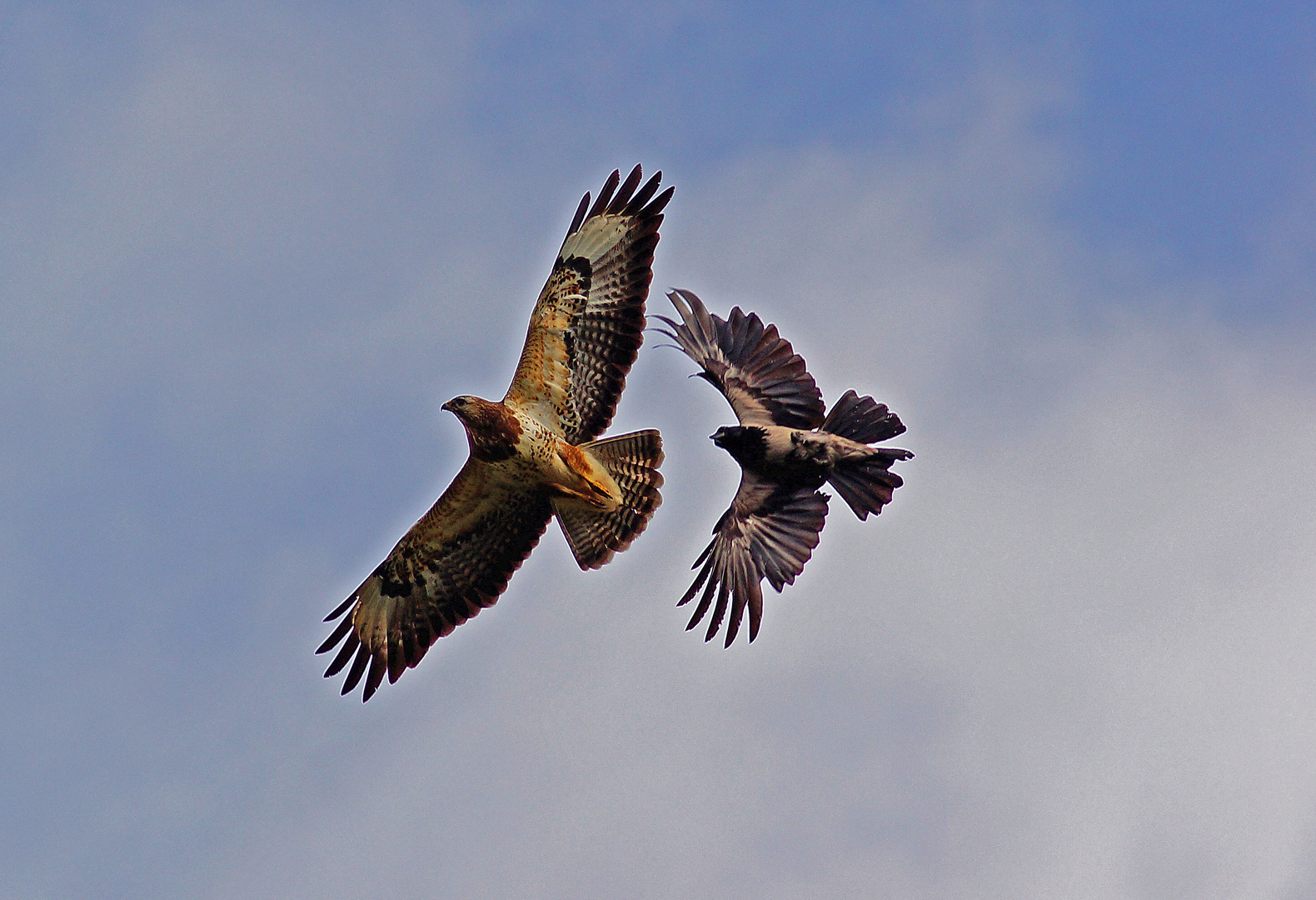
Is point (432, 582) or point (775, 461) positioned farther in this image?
point (432, 582)

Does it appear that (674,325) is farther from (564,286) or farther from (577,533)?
(577,533)

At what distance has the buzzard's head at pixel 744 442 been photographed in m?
12.9

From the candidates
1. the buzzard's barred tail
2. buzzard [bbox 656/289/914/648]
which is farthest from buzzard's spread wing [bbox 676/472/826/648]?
the buzzard's barred tail

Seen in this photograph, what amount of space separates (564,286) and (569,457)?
148 centimetres

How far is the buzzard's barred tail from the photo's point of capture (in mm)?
13414

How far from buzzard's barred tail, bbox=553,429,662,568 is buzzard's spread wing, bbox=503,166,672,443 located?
0.31 m

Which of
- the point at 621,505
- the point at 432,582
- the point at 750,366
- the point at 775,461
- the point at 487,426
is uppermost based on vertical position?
the point at 750,366

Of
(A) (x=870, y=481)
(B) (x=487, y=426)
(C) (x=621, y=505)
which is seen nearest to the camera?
(A) (x=870, y=481)

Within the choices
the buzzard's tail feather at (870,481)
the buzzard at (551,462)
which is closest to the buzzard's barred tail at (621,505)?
the buzzard at (551,462)

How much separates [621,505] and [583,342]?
54.9 inches

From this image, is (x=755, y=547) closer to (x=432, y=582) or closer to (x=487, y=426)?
(x=487, y=426)

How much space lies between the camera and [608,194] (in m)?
13.9

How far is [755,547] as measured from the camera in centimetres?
1290

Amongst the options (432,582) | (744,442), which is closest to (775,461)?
(744,442)
